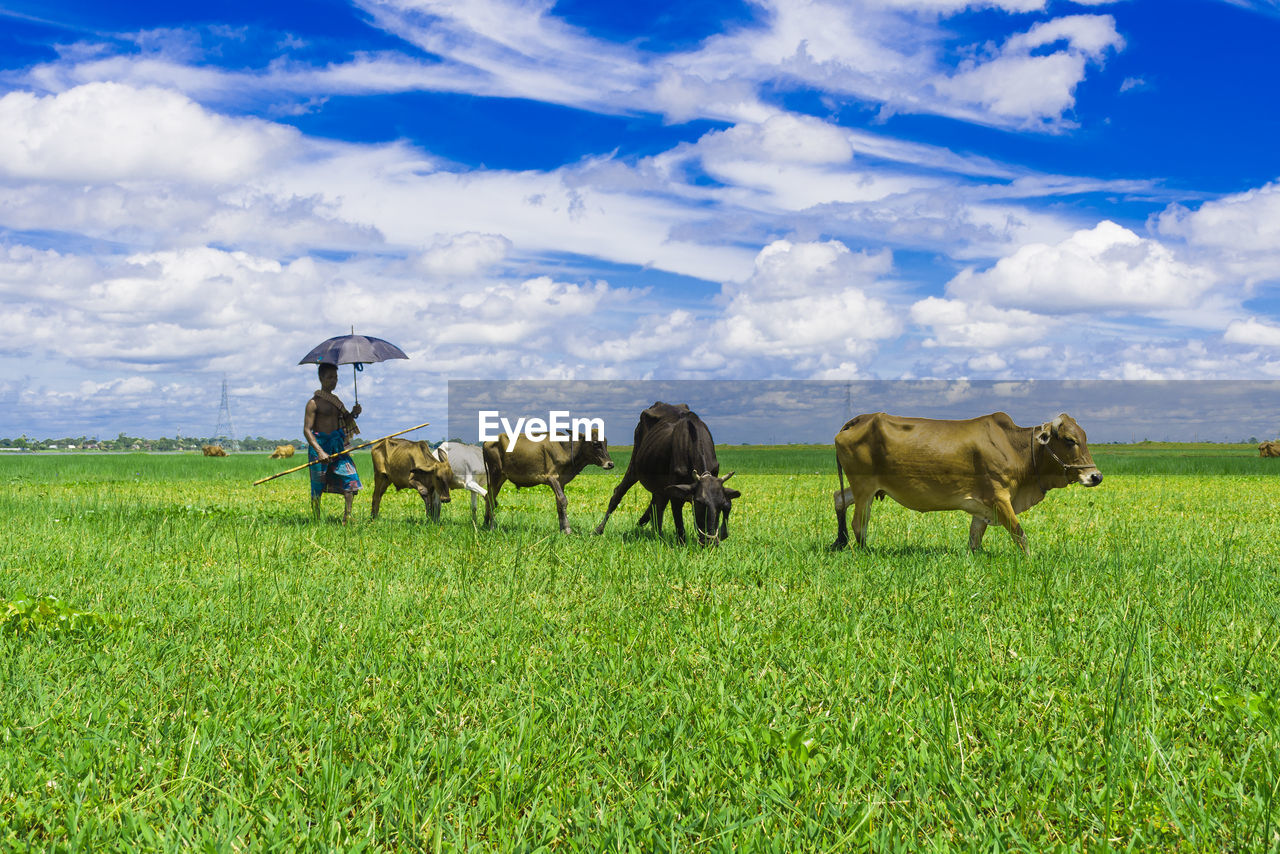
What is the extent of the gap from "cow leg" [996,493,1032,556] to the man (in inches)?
342

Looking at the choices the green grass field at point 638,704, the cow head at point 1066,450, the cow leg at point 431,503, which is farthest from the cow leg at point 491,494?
the cow head at point 1066,450

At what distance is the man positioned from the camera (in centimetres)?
1230

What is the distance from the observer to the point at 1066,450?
9.09 meters

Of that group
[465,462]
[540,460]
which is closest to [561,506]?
[540,460]

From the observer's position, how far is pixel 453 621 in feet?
18.7

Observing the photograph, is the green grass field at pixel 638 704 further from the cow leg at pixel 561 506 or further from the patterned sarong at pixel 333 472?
the patterned sarong at pixel 333 472

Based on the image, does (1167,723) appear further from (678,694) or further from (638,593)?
(638,593)

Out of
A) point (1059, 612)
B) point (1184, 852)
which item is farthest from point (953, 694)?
point (1059, 612)

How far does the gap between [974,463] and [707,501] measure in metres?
2.94

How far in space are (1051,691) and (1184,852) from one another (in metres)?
1.52

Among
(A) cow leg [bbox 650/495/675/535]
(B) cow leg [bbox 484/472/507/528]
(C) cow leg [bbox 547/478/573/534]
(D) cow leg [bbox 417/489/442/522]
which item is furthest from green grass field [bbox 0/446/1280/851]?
(D) cow leg [bbox 417/489/442/522]

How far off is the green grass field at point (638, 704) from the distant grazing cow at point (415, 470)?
4310 mm

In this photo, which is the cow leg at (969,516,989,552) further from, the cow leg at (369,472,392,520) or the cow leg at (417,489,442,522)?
the cow leg at (369,472,392,520)

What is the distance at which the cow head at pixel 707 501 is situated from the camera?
9219 millimetres
